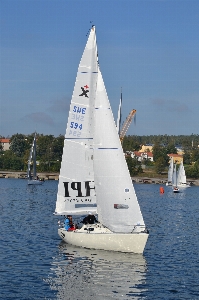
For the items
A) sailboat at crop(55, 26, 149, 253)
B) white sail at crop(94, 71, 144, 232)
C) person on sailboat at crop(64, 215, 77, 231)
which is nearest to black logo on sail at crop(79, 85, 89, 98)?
sailboat at crop(55, 26, 149, 253)

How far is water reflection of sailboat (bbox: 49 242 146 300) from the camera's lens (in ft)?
111

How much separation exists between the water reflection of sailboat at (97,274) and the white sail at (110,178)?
94.4 inches

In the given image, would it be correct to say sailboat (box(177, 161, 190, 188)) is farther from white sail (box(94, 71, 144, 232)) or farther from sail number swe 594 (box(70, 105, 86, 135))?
white sail (box(94, 71, 144, 232))

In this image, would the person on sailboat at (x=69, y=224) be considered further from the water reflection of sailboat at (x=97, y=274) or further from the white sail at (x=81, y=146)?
the water reflection of sailboat at (x=97, y=274)

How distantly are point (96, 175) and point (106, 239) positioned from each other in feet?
14.8

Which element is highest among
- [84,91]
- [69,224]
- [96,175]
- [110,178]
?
[84,91]

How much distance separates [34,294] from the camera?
33.0 meters

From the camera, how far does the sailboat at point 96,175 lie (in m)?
42.6

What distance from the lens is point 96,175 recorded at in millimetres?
43875

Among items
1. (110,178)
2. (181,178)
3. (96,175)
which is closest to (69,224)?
(96,175)

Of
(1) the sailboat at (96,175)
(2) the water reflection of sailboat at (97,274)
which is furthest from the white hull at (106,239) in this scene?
(2) the water reflection of sailboat at (97,274)

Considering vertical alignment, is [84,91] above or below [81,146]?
above

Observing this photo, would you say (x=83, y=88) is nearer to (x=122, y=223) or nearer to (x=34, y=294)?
(x=122, y=223)

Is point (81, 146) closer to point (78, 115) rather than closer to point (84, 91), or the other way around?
point (78, 115)
